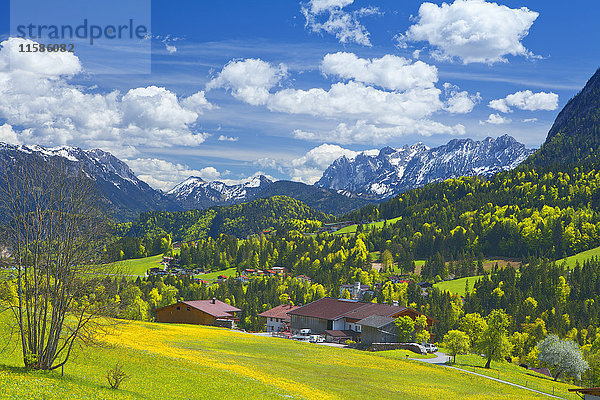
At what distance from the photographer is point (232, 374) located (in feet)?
135

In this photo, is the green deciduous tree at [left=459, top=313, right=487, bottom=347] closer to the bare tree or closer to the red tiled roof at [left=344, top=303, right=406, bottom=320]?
the red tiled roof at [left=344, top=303, right=406, bottom=320]

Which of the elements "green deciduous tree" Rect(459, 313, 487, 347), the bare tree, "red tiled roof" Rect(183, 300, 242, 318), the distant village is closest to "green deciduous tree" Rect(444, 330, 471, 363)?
"green deciduous tree" Rect(459, 313, 487, 347)

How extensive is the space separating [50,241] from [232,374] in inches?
744

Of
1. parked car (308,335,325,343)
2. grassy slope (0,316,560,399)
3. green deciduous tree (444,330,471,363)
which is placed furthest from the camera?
parked car (308,335,325,343)

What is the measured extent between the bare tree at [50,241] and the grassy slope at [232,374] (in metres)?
2.80

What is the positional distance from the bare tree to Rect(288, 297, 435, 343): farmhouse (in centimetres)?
7862

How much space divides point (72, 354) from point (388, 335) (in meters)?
73.3

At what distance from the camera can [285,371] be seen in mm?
49781

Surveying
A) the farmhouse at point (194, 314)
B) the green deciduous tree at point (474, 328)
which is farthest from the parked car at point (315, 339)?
the green deciduous tree at point (474, 328)

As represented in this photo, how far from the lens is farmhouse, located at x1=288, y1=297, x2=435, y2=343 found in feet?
336

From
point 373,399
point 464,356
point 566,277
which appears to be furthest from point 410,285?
point 373,399

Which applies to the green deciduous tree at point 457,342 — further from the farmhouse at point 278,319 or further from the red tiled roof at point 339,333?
the farmhouse at point 278,319

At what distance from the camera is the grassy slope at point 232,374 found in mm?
29216

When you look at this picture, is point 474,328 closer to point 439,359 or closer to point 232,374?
point 439,359
